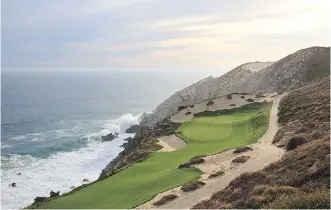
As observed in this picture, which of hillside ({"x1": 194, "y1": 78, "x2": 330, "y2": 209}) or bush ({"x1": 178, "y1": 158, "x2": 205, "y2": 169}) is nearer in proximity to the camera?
hillside ({"x1": 194, "y1": 78, "x2": 330, "y2": 209})

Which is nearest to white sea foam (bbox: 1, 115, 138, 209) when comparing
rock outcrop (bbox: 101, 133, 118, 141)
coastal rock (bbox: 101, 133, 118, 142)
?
coastal rock (bbox: 101, 133, 118, 142)

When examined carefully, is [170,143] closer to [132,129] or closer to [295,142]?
[295,142]

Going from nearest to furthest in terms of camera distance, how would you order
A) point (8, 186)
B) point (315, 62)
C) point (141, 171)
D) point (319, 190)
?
1. point (319, 190)
2. point (141, 171)
3. point (8, 186)
4. point (315, 62)

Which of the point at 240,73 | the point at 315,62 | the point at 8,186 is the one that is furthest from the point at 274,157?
the point at 240,73

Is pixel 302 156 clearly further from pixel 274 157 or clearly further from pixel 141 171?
pixel 141 171

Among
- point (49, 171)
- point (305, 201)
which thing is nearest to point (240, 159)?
point (305, 201)

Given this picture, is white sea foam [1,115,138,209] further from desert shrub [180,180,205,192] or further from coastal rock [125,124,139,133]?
desert shrub [180,180,205,192]
